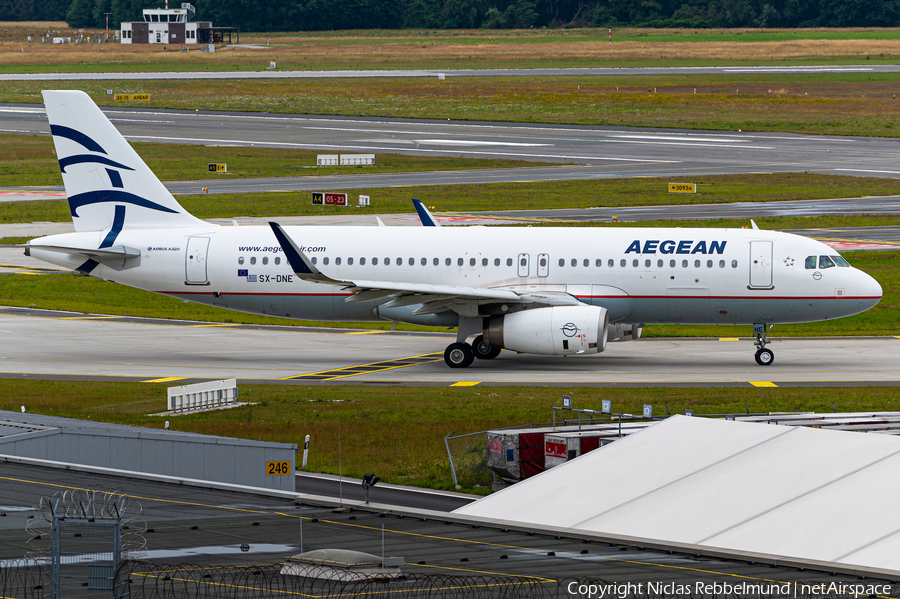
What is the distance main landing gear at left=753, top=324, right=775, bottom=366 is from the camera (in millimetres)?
49281

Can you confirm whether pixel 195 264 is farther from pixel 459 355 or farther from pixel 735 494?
pixel 735 494

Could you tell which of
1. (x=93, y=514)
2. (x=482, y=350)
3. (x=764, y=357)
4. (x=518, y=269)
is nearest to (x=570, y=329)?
(x=518, y=269)

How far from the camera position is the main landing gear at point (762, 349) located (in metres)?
49.3

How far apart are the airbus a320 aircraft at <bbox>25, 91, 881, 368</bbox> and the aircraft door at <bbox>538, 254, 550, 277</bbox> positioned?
0.17 feet

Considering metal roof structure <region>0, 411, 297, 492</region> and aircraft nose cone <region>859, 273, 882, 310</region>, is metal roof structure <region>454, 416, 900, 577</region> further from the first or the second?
aircraft nose cone <region>859, 273, 882, 310</region>

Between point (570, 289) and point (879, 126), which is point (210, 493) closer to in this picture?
point (570, 289)

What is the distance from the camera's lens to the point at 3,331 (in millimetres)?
55938

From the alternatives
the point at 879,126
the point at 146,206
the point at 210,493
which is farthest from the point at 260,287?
the point at 879,126

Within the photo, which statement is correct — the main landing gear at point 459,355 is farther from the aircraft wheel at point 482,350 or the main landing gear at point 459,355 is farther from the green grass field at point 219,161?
the green grass field at point 219,161

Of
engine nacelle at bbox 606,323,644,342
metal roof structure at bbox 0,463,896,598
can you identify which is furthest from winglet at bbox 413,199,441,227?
metal roof structure at bbox 0,463,896,598

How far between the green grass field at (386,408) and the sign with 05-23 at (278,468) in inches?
161

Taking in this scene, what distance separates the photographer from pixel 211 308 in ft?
214

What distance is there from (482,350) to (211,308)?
20014 mm

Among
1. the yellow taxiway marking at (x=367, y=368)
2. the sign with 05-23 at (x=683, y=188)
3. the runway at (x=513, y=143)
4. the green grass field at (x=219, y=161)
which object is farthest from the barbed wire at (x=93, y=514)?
the green grass field at (x=219, y=161)
